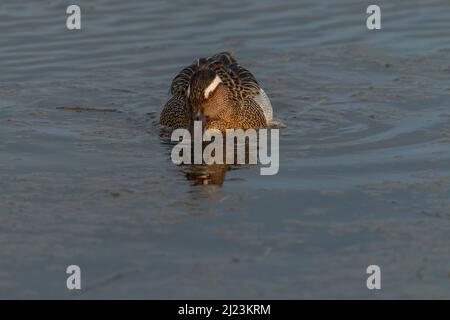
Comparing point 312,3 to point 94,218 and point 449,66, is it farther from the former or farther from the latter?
point 94,218

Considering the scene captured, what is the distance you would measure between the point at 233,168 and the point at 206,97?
143cm

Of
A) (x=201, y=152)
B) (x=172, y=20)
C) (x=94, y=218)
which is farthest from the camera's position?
(x=172, y=20)

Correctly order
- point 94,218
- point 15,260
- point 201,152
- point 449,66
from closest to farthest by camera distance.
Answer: point 15,260
point 94,218
point 201,152
point 449,66

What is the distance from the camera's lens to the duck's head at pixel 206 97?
1116 centimetres

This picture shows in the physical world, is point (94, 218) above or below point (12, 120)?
below

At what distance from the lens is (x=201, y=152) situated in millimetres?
10797

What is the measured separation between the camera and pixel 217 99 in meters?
11.6

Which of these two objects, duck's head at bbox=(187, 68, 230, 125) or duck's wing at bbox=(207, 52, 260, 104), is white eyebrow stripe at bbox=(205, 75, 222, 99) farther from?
duck's wing at bbox=(207, 52, 260, 104)

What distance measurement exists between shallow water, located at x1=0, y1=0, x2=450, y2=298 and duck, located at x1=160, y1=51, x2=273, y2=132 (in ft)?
1.05

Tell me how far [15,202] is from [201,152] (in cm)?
251

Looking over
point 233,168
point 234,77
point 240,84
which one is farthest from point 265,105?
point 233,168

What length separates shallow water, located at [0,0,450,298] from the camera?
742 cm

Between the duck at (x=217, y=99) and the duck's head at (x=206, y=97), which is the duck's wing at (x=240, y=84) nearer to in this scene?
the duck at (x=217, y=99)
